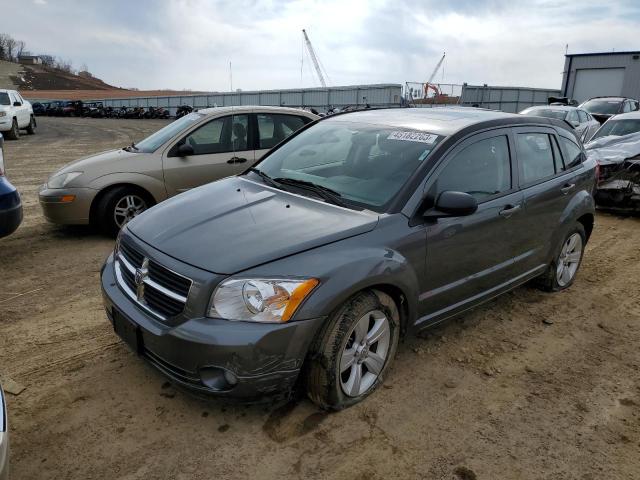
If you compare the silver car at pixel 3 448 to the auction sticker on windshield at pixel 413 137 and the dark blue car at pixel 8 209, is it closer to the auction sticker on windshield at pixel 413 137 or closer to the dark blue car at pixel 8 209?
the auction sticker on windshield at pixel 413 137

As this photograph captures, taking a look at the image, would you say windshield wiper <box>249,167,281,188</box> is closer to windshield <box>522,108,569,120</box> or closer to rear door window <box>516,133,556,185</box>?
rear door window <box>516,133,556,185</box>

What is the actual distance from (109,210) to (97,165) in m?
0.56

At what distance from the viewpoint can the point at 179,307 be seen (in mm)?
2643

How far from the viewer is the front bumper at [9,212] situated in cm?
481

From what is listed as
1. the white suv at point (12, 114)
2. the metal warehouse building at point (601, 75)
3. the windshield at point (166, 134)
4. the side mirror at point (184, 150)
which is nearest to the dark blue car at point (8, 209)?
the windshield at point (166, 134)

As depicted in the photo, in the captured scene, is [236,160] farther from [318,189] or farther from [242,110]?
[318,189]

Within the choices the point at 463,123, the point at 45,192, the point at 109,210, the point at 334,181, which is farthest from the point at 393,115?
the point at 45,192

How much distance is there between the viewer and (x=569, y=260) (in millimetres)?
4852

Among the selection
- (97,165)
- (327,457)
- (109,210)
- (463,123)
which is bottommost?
(327,457)

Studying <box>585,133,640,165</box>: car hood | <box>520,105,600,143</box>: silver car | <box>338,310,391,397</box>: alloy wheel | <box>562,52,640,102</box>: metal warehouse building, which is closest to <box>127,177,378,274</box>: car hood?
<box>338,310,391,397</box>: alloy wheel

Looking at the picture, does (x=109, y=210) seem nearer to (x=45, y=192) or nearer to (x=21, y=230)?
(x=45, y=192)

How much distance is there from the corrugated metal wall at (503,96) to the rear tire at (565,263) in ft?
84.6

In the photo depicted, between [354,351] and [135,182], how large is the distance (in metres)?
4.19

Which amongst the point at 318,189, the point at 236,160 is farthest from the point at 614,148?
the point at 318,189
